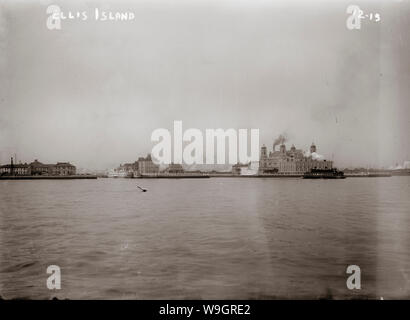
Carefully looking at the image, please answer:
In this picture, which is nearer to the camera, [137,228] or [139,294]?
[139,294]

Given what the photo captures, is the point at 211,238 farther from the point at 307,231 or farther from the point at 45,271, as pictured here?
the point at 45,271

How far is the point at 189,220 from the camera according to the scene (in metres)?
12.0

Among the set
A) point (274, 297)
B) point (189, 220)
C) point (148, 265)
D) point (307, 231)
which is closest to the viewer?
point (274, 297)

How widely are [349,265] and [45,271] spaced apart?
Result: 17.7 feet

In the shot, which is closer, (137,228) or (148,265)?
(148,265)
